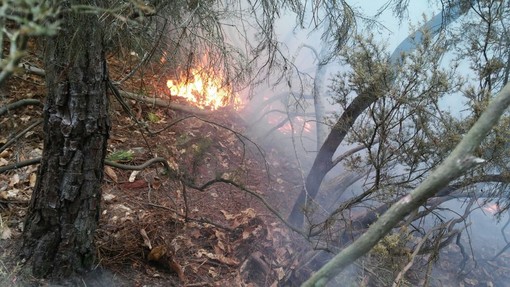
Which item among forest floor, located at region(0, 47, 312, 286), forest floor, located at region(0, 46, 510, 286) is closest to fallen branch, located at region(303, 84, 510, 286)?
forest floor, located at region(0, 46, 510, 286)

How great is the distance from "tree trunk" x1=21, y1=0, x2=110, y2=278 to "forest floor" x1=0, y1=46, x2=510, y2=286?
29cm

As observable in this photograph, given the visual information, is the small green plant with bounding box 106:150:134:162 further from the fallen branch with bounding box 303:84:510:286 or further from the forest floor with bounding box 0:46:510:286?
the fallen branch with bounding box 303:84:510:286

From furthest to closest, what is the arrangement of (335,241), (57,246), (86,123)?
(335,241)
(57,246)
(86,123)

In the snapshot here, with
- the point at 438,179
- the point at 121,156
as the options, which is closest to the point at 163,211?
the point at 121,156

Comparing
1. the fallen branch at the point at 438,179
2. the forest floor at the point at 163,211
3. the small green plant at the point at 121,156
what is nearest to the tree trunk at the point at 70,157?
the forest floor at the point at 163,211

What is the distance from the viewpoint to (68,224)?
3.48 m

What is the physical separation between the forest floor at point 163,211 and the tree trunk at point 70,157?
29cm

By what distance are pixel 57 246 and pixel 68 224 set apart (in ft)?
0.71

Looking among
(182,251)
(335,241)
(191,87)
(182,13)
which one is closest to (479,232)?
(335,241)

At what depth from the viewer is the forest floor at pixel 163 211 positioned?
423 centimetres

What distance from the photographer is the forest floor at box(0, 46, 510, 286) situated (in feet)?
13.9

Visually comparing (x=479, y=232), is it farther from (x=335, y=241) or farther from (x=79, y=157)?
(x=79, y=157)

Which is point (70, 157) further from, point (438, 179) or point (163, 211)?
point (438, 179)

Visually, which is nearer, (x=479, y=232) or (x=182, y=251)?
(x=182, y=251)
